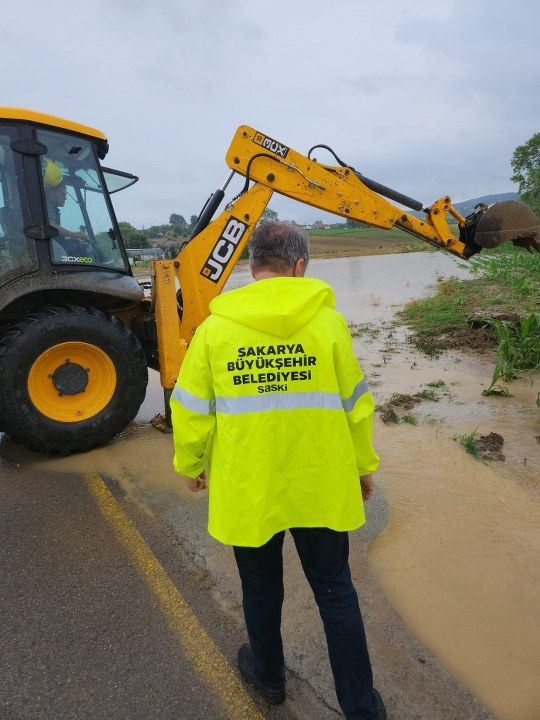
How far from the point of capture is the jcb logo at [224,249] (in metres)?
4.71

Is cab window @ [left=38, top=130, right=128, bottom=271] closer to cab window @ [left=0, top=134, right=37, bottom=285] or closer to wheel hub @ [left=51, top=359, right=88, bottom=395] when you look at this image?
cab window @ [left=0, top=134, right=37, bottom=285]

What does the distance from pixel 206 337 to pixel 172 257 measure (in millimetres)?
3390

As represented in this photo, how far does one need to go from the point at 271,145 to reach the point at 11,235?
2.43m

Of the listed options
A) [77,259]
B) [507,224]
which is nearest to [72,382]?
[77,259]

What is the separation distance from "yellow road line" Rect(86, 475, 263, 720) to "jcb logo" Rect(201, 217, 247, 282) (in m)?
2.40

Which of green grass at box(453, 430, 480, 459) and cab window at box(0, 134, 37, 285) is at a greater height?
cab window at box(0, 134, 37, 285)

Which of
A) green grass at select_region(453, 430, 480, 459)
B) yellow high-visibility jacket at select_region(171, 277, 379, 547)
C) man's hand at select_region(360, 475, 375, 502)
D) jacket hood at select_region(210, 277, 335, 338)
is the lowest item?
green grass at select_region(453, 430, 480, 459)

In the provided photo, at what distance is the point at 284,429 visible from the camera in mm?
1674

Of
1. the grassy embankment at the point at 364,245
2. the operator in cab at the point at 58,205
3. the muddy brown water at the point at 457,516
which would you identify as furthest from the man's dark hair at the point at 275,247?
the grassy embankment at the point at 364,245

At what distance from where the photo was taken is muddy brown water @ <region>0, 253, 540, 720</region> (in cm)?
218

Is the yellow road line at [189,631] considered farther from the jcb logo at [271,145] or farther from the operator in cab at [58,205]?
the jcb logo at [271,145]

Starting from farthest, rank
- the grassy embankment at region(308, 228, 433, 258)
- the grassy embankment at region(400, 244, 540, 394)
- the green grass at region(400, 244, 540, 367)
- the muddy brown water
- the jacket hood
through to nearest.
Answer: the grassy embankment at region(308, 228, 433, 258)
the green grass at region(400, 244, 540, 367)
the grassy embankment at region(400, 244, 540, 394)
the muddy brown water
the jacket hood

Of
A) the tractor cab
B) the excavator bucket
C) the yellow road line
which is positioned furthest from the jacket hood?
the excavator bucket

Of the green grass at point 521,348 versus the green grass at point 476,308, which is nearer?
the green grass at point 521,348
